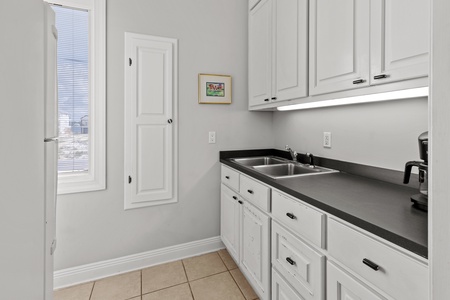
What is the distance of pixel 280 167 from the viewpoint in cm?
205

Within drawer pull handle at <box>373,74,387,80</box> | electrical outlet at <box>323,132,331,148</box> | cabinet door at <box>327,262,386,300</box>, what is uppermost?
drawer pull handle at <box>373,74,387,80</box>

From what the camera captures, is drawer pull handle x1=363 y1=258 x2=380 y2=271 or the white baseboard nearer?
drawer pull handle x1=363 y1=258 x2=380 y2=271

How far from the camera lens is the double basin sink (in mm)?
1806

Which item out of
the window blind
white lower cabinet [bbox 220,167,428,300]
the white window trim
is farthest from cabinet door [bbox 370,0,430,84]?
the window blind

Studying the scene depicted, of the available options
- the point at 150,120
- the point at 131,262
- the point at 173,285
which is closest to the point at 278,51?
the point at 150,120

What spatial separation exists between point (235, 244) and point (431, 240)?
1568mm

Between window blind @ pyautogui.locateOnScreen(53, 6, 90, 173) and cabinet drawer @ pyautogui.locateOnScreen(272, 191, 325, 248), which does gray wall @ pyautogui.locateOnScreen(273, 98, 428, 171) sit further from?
window blind @ pyautogui.locateOnScreen(53, 6, 90, 173)

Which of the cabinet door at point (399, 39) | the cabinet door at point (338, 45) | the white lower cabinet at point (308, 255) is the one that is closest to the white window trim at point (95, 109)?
the white lower cabinet at point (308, 255)

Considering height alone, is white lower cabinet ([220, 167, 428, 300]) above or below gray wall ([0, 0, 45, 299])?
below

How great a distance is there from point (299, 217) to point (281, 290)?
50 cm

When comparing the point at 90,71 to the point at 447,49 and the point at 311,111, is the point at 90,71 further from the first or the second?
the point at 447,49

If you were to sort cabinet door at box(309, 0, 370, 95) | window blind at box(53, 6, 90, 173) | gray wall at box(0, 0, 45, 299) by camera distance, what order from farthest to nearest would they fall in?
1. window blind at box(53, 6, 90, 173)
2. cabinet door at box(309, 0, 370, 95)
3. gray wall at box(0, 0, 45, 299)

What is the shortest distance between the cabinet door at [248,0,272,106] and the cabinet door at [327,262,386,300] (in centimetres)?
139

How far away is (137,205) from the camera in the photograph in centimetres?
205
